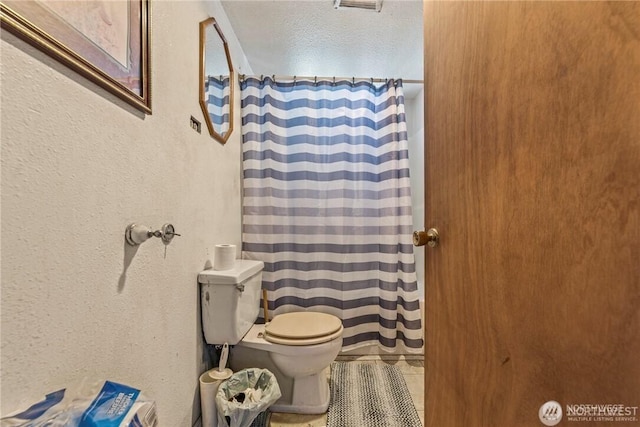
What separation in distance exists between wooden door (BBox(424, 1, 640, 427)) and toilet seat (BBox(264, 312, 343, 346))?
69 centimetres

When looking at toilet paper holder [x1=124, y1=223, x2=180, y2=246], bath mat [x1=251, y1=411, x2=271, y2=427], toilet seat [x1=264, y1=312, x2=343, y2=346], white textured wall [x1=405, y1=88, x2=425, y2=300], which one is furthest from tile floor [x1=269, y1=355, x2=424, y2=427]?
toilet paper holder [x1=124, y1=223, x2=180, y2=246]

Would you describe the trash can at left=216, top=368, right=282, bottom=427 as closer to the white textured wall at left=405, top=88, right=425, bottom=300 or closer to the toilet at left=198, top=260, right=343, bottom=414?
the toilet at left=198, top=260, right=343, bottom=414

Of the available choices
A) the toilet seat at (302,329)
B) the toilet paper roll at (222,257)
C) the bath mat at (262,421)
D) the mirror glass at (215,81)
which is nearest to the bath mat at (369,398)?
the bath mat at (262,421)

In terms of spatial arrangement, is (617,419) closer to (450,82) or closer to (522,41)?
(522,41)

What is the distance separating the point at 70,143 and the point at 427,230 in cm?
91

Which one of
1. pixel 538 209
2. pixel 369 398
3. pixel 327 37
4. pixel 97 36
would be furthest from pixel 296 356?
pixel 327 37

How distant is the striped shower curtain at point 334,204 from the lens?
5.75ft

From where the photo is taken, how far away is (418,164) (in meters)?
2.21

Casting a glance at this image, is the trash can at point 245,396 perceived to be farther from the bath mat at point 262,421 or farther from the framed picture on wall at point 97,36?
the framed picture on wall at point 97,36

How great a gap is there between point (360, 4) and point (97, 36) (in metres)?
1.25

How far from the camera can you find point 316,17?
4.91 feet

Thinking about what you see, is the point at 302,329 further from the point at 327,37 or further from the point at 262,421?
the point at 327,37

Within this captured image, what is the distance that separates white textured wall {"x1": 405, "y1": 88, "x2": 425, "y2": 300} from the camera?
2.15m

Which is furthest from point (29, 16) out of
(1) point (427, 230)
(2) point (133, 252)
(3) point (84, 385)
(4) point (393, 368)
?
(4) point (393, 368)
